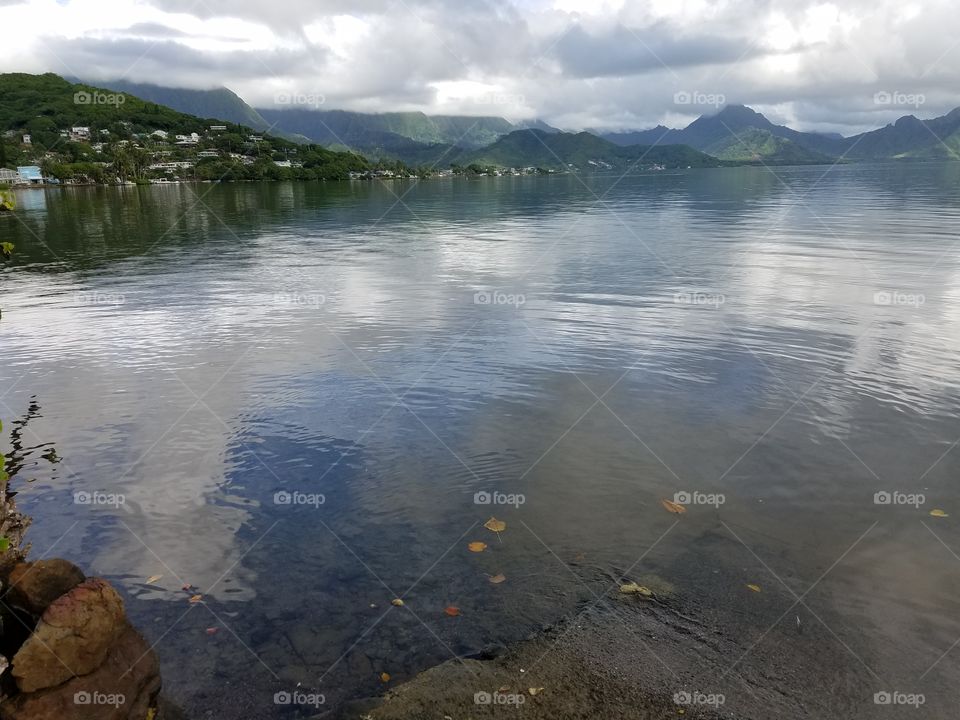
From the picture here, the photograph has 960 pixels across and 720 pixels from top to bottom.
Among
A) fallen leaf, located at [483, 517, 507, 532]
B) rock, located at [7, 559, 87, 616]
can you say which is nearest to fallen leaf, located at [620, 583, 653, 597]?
fallen leaf, located at [483, 517, 507, 532]

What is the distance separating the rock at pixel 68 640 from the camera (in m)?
6.28

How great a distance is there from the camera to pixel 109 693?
21.6 ft

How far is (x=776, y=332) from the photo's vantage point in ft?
73.5

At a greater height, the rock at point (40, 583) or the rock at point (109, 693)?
the rock at point (40, 583)

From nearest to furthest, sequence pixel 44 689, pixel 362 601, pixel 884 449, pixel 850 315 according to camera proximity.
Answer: pixel 44 689, pixel 362 601, pixel 884 449, pixel 850 315

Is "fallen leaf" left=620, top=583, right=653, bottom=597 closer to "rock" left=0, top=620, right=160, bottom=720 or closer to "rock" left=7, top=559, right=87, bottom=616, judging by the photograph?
"rock" left=0, top=620, right=160, bottom=720

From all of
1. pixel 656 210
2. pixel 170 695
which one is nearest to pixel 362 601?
pixel 170 695

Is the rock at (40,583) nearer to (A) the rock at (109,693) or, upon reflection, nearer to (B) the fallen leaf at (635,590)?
(A) the rock at (109,693)

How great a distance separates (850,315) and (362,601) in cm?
2259

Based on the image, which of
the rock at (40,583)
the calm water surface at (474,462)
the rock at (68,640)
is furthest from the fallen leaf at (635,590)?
the rock at (40,583)

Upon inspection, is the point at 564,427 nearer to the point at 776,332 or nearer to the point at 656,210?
the point at 776,332

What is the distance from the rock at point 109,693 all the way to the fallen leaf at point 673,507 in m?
8.11

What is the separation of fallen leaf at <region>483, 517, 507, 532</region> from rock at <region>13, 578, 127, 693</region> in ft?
18.6

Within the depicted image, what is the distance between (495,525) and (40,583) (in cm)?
639
